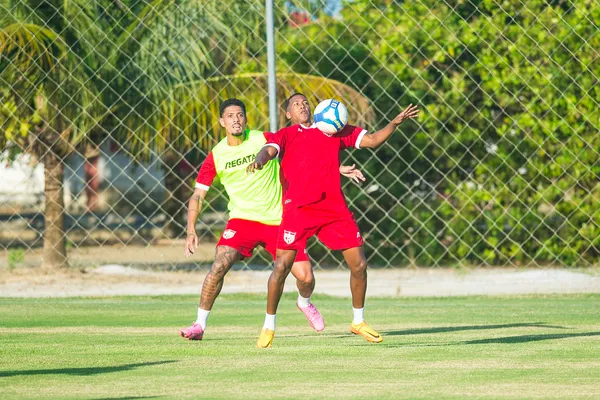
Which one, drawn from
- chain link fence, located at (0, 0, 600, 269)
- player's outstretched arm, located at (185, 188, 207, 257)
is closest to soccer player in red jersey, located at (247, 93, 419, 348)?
player's outstretched arm, located at (185, 188, 207, 257)

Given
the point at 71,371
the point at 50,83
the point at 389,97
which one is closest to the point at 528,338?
the point at 71,371

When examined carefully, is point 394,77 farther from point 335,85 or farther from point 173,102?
point 173,102

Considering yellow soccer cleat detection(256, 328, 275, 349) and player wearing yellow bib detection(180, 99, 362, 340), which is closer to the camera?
yellow soccer cleat detection(256, 328, 275, 349)

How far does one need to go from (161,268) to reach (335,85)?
3.72 meters

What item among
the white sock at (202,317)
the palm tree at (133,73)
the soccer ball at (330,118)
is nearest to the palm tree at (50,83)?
the palm tree at (133,73)

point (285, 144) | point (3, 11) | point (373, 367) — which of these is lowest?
point (373, 367)

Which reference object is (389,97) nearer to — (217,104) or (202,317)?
(217,104)

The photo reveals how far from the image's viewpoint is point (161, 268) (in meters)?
15.8

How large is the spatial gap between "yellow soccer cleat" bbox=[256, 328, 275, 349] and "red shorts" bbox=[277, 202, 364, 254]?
62cm

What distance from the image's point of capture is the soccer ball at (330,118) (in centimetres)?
841

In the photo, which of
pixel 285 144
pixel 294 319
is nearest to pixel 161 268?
pixel 294 319

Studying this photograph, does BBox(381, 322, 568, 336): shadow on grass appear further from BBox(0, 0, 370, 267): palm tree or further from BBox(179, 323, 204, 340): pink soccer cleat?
BBox(0, 0, 370, 267): palm tree

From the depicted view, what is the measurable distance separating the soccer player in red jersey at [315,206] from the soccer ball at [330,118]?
0.06 m

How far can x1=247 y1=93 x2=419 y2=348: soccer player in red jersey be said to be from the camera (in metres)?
8.38
